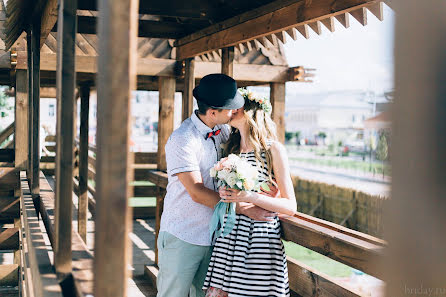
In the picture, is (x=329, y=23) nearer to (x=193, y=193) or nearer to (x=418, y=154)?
(x=193, y=193)

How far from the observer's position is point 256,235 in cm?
271

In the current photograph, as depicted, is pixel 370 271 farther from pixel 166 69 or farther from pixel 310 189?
pixel 310 189

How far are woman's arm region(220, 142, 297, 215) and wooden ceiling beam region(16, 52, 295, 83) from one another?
3534mm

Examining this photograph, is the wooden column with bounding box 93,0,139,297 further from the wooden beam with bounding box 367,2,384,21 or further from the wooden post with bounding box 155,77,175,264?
the wooden post with bounding box 155,77,175,264

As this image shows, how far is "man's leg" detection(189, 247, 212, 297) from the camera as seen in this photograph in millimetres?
2896

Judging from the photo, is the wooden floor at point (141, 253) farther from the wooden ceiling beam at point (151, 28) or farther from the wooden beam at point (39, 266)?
the wooden ceiling beam at point (151, 28)

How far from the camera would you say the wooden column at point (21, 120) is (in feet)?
19.7

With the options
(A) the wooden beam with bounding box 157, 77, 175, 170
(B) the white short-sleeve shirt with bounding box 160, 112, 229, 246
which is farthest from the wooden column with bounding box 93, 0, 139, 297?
(A) the wooden beam with bounding box 157, 77, 175, 170

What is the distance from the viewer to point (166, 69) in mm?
6039

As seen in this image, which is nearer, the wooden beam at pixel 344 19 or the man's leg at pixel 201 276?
the man's leg at pixel 201 276

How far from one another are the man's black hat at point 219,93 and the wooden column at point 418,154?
2.20 meters

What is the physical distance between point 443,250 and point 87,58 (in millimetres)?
6061

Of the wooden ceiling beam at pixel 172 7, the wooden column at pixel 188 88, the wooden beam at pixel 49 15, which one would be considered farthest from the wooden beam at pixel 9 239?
the wooden ceiling beam at pixel 172 7

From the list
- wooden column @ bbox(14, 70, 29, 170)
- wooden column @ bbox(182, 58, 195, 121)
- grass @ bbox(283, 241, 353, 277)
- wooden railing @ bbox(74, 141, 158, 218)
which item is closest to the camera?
wooden column @ bbox(182, 58, 195, 121)
